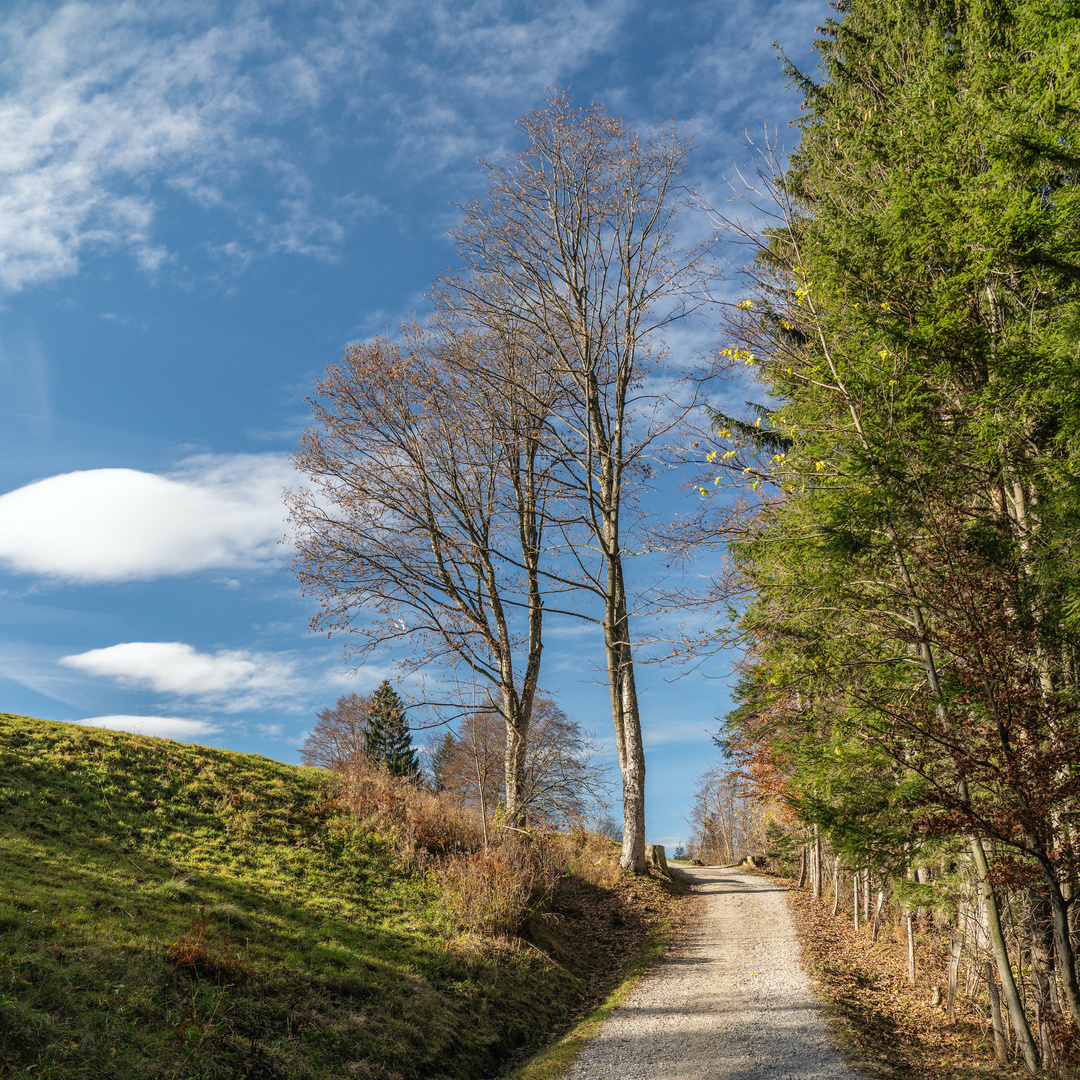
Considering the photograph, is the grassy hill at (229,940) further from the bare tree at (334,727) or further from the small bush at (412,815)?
the bare tree at (334,727)

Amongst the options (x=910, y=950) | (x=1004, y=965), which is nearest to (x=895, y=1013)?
(x=910, y=950)

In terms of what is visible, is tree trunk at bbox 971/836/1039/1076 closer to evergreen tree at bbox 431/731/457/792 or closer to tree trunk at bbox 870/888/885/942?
tree trunk at bbox 870/888/885/942

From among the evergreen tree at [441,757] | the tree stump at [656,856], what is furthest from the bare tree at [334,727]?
the tree stump at [656,856]

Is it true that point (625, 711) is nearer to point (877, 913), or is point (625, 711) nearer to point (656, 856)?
point (656, 856)

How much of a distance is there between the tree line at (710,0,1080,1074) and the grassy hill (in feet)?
15.3

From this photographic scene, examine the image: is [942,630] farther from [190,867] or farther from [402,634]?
[402,634]

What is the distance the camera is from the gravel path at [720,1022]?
274 inches

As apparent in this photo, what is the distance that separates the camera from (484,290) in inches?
640

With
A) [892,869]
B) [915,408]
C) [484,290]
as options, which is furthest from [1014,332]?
[484,290]

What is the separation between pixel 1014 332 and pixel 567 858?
12374 mm

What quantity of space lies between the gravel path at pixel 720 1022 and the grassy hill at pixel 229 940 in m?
0.95

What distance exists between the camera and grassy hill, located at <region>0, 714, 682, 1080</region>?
5523mm

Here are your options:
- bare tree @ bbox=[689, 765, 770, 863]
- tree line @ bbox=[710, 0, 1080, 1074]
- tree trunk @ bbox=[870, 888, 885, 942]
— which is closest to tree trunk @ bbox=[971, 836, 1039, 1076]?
tree line @ bbox=[710, 0, 1080, 1074]

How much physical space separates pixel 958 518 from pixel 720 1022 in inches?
252
